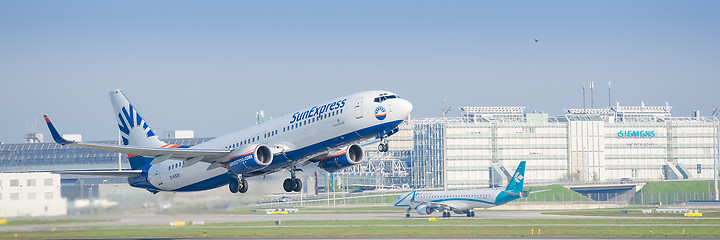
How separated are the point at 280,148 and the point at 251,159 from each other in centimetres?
228

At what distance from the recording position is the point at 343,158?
71.9 m

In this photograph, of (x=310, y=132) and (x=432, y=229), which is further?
(x=432, y=229)

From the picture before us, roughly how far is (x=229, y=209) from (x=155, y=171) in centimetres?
742

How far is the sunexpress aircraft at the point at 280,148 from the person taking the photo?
211 ft

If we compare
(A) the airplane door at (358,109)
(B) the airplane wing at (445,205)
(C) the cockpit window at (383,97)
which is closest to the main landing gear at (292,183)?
(A) the airplane door at (358,109)

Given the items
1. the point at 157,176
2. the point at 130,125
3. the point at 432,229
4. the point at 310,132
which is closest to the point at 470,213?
the point at 432,229

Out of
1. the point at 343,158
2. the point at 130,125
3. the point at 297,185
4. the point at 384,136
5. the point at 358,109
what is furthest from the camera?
the point at 130,125

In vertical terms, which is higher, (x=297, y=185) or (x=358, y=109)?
(x=358, y=109)

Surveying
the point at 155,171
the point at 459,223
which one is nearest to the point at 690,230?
the point at 459,223

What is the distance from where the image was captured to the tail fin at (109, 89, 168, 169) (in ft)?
277

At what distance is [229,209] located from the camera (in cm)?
8225

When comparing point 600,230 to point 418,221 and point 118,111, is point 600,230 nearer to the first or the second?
point 418,221

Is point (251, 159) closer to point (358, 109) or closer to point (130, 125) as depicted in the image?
point (358, 109)

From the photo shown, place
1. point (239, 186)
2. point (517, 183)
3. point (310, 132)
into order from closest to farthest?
point (310, 132), point (239, 186), point (517, 183)
